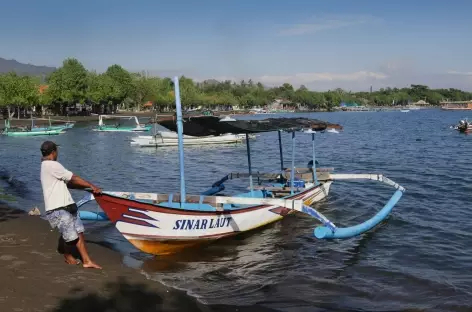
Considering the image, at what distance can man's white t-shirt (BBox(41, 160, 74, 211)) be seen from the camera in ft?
25.7

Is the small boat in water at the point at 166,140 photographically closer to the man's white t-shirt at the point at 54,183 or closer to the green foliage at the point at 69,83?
the man's white t-shirt at the point at 54,183

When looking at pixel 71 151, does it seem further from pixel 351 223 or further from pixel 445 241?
pixel 445 241

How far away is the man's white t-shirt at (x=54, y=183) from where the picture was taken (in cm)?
784

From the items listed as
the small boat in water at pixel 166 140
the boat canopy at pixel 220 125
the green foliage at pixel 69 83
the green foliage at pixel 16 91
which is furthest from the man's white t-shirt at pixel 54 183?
the green foliage at pixel 69 83

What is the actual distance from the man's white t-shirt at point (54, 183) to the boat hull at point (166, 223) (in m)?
0.86

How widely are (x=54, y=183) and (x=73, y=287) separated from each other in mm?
1806

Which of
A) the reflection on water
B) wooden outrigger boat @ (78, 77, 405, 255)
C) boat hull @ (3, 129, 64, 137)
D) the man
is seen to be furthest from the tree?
the man

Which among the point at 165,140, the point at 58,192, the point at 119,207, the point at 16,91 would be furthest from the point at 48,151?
the point at 16,91

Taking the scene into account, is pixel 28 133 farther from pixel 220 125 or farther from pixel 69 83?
pixel 220 125

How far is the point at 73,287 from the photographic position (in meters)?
7.52

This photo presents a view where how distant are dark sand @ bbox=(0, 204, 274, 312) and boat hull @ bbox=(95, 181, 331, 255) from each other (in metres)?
0.79

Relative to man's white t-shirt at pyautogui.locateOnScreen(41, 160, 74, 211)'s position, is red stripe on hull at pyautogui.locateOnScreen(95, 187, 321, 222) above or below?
below

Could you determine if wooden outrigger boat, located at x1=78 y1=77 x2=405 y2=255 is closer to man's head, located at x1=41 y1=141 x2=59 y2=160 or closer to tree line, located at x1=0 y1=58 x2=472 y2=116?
man's head, located at x1=41 y1=141 x2=59 y2=160

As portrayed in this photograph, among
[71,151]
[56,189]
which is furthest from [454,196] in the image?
[71,151]
